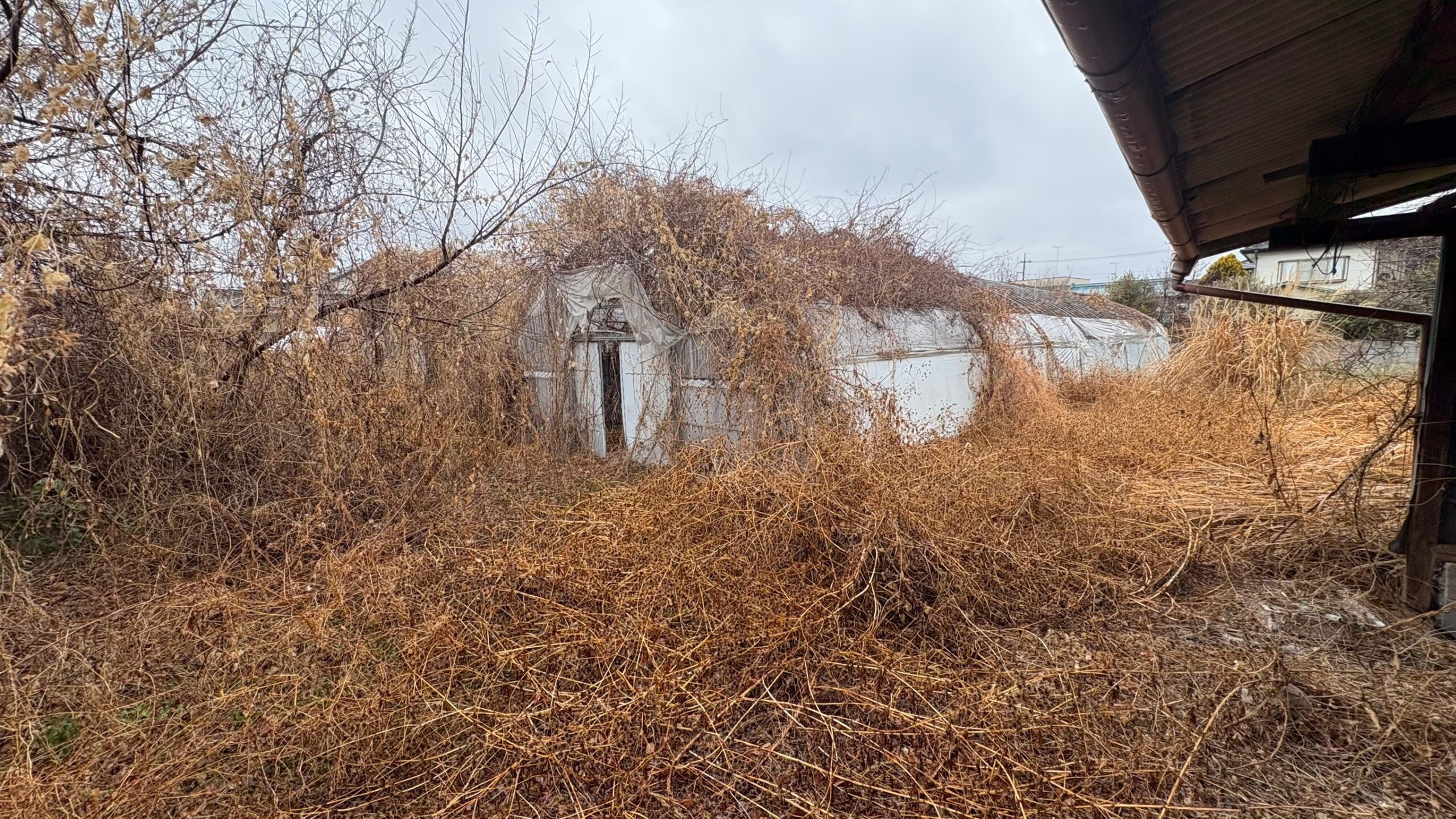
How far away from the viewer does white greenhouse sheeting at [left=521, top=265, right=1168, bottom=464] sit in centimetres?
625

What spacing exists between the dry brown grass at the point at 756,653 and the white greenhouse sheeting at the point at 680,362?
68.4 inches

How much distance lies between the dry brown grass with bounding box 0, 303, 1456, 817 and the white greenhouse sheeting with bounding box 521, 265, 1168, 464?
5.70ft

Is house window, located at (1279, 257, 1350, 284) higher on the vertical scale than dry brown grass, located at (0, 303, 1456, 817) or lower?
higher

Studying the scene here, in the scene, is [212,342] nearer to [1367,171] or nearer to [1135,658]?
[1135,658]

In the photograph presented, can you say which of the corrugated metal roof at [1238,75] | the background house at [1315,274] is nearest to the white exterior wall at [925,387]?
the background house at [1315,274]

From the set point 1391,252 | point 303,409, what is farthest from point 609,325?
point 1391,252

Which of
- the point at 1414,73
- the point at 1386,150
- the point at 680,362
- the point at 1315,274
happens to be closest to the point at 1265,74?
the point at 1414,73

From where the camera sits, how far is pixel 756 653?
262 centimetres

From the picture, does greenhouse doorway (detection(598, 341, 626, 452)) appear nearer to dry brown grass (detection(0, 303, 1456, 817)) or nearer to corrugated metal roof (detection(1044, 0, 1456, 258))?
dry brown grass (detection(0, 303, 1456, 817))

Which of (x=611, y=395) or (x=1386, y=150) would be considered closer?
(x=1386, y=150)

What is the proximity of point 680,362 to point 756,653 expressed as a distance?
4.29 m

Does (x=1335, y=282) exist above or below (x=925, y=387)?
above

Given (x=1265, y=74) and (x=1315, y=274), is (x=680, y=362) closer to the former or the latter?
(x=1265, y=74)

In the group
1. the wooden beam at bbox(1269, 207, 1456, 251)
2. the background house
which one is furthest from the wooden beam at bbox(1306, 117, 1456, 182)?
the background house
